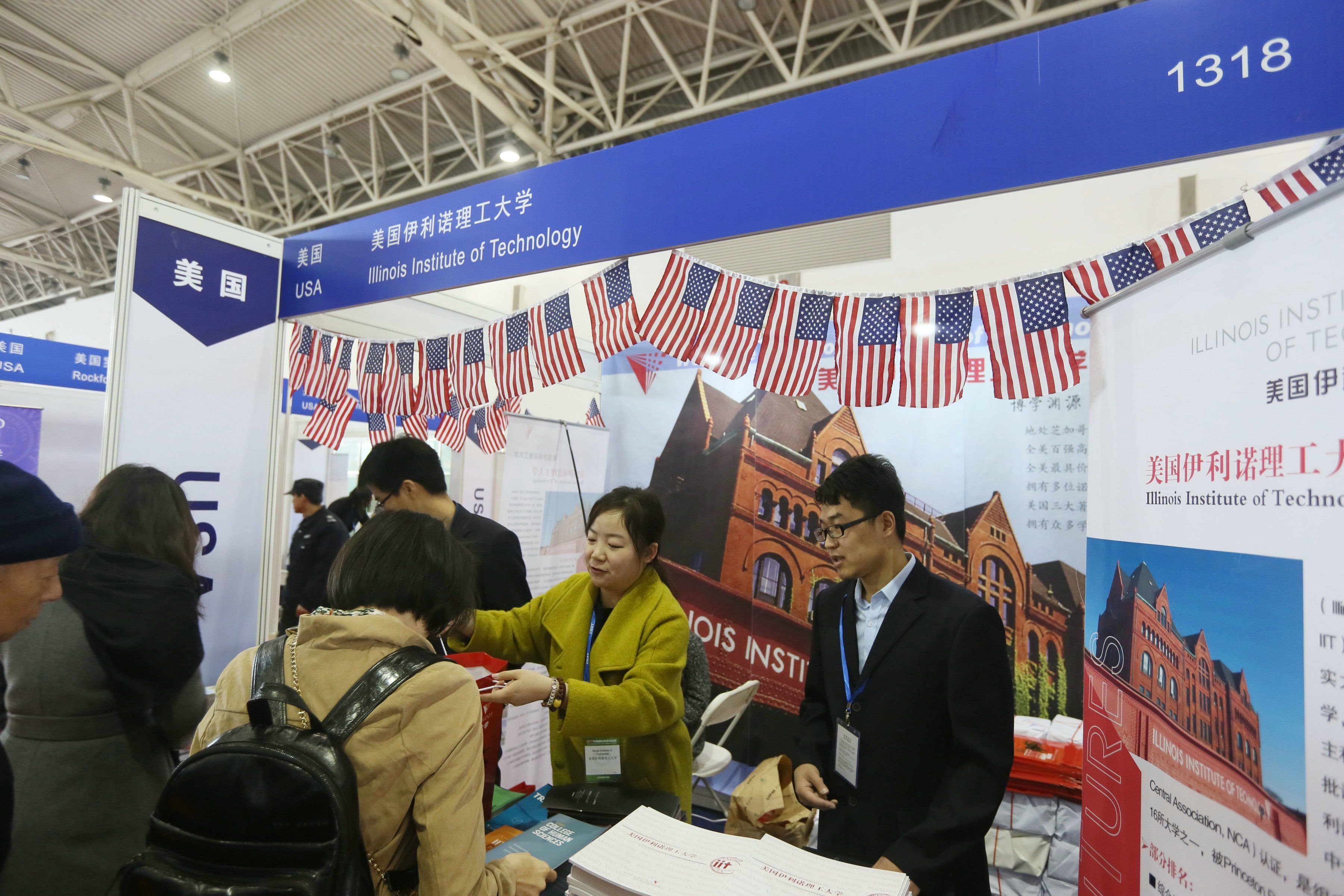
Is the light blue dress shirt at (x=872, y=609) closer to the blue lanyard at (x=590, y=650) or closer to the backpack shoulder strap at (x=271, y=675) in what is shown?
the blue lanyard at (x=590, y=650)

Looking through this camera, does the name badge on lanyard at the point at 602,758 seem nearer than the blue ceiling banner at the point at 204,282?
Yes

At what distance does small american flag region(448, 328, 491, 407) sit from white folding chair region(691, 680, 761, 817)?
187cm

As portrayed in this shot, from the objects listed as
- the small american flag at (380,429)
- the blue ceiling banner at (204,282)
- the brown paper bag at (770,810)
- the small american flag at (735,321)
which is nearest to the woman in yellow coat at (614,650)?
the brown paper bag at (770,810)

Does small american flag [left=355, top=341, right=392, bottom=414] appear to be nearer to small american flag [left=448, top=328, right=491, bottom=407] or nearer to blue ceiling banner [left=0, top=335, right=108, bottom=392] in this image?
small american flag [left=448, top=328, right=491, bottom=407]

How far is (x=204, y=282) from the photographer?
3645 mm

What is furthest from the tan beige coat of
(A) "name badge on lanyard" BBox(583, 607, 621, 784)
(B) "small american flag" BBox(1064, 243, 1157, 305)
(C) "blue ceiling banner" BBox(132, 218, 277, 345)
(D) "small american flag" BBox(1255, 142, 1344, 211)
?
(C) "blue ceiling banner" BBox(132, 218, 277, 345)

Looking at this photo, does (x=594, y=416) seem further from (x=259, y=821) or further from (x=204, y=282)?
(x=259, y=821)

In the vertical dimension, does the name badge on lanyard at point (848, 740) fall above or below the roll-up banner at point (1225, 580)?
below

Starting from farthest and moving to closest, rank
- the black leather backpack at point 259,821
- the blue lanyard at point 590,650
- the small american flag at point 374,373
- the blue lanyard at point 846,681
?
1. the small american flag at point 374,373
2. the blue lanyard at point 590,650
3. the blue lanyard at point 846,681
4. the black leather backpack at point 259,821

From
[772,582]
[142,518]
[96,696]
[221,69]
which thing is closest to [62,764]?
[96,696]

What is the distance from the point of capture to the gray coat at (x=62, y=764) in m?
1.69

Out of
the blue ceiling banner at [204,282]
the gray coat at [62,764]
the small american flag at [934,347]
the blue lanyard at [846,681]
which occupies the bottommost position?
the gray coat at [62,764]

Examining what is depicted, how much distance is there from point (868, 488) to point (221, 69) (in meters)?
8.32

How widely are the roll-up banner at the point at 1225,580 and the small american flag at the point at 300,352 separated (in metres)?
4.09
